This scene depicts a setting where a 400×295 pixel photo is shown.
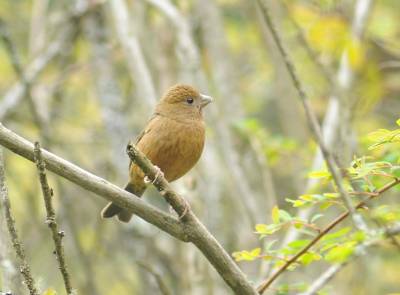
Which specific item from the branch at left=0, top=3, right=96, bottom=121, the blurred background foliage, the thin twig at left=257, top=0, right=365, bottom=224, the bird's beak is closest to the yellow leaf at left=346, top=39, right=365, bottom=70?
the blurred background foliage

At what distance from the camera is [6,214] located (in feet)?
8.82

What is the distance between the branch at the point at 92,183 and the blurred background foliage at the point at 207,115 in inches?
48.4

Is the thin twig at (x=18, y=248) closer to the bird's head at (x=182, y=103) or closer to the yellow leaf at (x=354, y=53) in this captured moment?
the bird's head at (x=182, y=103)

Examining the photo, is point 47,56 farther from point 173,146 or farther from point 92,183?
point 92,183

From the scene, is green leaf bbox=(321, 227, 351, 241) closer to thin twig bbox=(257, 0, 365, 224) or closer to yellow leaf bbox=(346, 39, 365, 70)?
thin twig bbox=(257, 0, 365, 224)

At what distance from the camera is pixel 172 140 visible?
4.76 metres

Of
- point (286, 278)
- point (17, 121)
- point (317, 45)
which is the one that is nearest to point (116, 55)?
point (17, 121)

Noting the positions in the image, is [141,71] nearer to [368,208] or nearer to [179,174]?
[179,174]

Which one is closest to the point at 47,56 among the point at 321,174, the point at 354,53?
the point at 354,53

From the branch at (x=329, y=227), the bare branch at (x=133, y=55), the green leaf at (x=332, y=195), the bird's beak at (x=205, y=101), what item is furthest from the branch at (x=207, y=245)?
the bare branch at (x=133, y=55)

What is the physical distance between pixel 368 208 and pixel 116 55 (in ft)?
18.3

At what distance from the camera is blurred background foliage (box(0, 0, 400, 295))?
5.99m

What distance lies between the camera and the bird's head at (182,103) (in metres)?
5.09

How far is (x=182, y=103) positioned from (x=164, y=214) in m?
2.12
